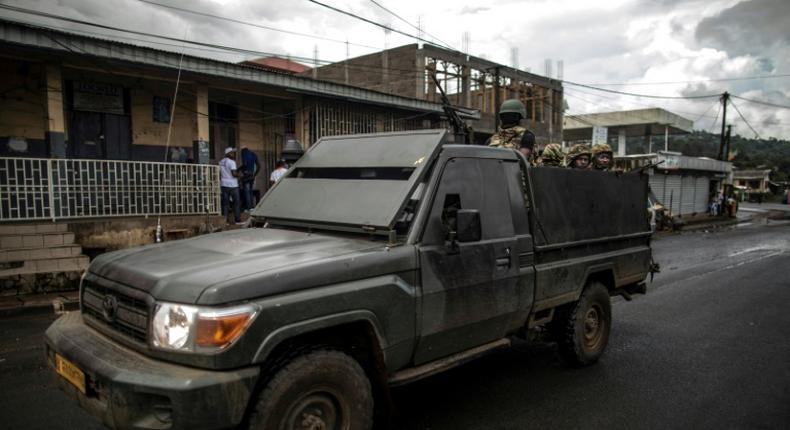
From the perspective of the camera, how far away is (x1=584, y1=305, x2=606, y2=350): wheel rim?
4.74 meters

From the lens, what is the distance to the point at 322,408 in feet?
8.68

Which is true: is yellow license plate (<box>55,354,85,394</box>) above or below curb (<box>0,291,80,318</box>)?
above

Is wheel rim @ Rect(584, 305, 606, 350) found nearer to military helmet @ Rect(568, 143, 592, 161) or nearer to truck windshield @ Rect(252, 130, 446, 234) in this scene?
military helmet @ Rect(568, 143, 592, 161)

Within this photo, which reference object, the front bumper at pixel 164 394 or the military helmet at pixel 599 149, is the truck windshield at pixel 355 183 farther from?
the military helmet at pixel 599 149

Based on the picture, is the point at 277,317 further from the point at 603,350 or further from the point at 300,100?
the point at 300,100

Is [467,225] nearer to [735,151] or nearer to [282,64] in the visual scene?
[282,64]

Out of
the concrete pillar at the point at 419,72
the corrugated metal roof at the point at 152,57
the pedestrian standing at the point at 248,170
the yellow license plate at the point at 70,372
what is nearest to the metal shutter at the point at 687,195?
the concrete pillar at the point at 419,72

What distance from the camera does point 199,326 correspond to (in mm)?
2256

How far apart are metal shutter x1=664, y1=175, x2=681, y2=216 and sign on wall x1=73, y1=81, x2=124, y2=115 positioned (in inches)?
972

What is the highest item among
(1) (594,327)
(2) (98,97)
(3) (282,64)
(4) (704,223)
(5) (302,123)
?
(3) (282,64)

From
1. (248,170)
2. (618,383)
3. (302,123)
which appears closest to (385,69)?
(302,123)

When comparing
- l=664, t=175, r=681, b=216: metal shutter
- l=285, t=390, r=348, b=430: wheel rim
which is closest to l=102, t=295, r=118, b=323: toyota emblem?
l=285, t=390, r=348, b=430: wheel rim

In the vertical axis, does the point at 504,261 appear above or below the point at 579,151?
below

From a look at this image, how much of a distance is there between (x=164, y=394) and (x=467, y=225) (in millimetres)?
1866
